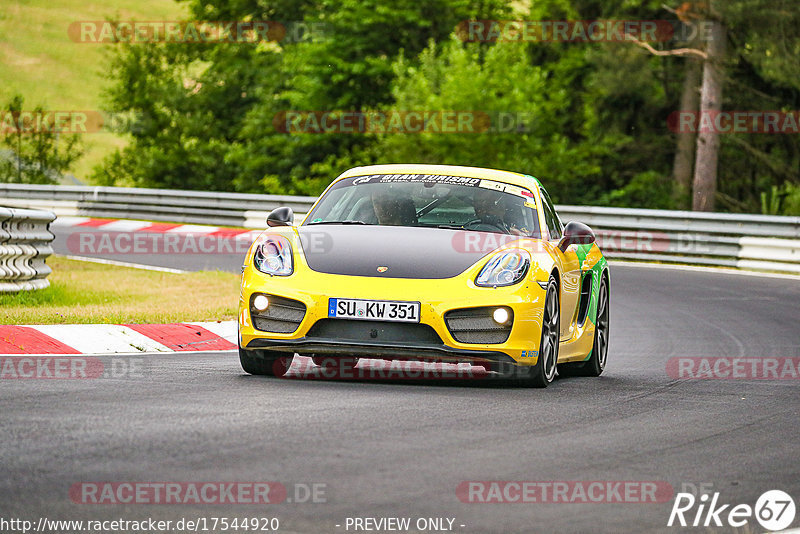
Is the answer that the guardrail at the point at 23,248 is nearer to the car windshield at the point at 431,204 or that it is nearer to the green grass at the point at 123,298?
the green grass at the point at 123,298

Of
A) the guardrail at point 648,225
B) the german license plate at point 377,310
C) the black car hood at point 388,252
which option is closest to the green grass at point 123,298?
the black car hood at point 388,252

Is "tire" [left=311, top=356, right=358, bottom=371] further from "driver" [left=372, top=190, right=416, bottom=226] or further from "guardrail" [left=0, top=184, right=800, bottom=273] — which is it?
"guardrail" [left=0, top=184, right=800, bottom=273]

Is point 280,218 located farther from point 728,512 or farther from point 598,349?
point 728,512

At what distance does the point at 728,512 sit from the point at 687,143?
3788 centimetres

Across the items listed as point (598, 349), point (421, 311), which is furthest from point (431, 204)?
point (598, 349)

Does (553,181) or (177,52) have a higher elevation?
(177,52)

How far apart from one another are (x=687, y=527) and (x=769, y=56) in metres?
29.3

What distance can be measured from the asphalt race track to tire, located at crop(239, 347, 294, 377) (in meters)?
0.09

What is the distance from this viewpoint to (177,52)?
50.1 m

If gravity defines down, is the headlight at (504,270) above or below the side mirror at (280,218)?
below

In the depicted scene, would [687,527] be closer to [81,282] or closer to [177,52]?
[81,282]

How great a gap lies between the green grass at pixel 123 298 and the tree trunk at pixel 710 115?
658 inches

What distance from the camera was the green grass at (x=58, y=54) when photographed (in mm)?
96562

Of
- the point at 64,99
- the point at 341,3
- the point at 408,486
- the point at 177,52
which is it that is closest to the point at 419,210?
the point at 408,486
